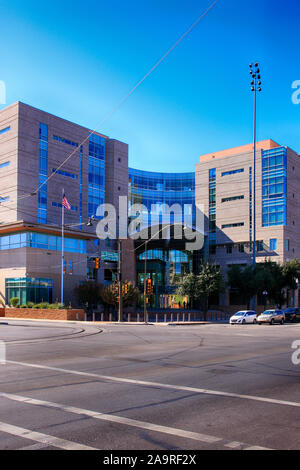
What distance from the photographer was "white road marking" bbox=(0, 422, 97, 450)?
5812 millimetres

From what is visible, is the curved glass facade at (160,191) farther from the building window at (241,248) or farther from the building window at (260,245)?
the building window at (260,245)

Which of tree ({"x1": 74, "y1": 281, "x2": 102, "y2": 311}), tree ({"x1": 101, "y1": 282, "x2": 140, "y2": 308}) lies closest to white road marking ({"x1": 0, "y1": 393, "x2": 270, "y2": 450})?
tree ({"x1": 101, "y1": 282, "x2": 140, "y2": 308})

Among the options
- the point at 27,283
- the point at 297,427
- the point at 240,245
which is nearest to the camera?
the point at 297,427

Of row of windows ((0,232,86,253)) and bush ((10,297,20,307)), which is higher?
row of windows ((0,232,86,253))

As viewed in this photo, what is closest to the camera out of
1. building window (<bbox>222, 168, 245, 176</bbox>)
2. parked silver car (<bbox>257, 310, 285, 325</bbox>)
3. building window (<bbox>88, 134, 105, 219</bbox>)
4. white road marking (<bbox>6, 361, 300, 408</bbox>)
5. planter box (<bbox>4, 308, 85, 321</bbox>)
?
white road marking (<bbox>6, 361, 300, 408</bbox>)

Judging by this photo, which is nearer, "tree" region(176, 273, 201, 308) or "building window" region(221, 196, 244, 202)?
"tree" region(176, 273, 201, 308)

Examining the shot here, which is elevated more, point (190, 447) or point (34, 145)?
point (34, 145)

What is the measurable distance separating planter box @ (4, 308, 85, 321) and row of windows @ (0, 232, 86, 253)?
814 centimetres

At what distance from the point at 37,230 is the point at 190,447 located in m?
51.4

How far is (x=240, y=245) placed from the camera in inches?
3238

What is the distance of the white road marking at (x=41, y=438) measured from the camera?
229 inches

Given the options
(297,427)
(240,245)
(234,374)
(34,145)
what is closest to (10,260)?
(34,145)

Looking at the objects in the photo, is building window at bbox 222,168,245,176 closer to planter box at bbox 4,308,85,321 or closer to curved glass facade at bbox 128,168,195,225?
curved glass facade at bbox 128,168,195,225
